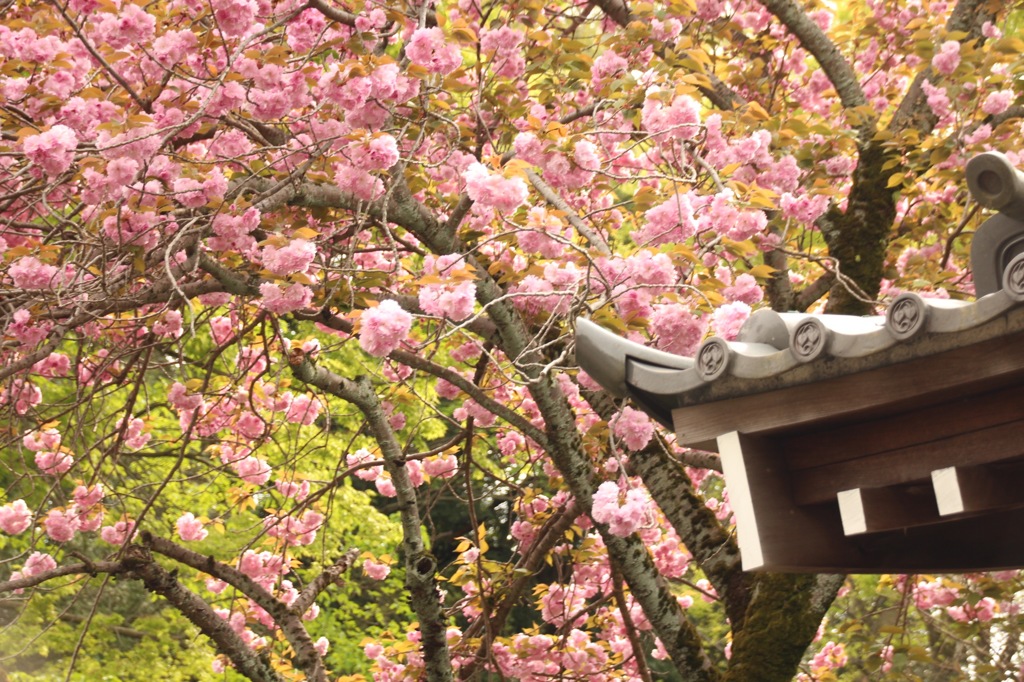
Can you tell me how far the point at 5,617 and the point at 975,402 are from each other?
7.95 meters

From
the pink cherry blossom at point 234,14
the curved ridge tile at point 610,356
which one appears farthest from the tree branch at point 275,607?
the curved ridge tile at point 610,356

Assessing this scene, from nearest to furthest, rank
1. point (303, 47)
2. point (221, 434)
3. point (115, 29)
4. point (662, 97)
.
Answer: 1. point (115, 29)
2. point (662, 97)
3. point (303, 47)
4. point (221, 434)

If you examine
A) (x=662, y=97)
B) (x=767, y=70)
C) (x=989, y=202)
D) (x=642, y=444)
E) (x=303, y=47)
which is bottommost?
(x=989, y=202)

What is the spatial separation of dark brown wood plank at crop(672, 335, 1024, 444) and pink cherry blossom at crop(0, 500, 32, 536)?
4026 mm

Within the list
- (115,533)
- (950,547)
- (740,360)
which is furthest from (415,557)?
(740,360)

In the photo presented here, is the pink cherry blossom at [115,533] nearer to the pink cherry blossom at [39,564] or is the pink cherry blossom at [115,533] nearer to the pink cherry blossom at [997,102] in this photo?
the pink cherry blossom at [39,564]

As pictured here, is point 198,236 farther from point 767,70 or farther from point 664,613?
point 767,70

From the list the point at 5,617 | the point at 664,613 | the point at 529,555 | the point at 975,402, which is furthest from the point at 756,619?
the point at 5,617

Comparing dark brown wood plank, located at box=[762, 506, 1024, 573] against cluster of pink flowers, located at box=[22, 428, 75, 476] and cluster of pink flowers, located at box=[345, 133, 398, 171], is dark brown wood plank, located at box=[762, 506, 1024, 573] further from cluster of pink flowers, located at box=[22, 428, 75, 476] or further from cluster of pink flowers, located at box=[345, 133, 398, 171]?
cluster of pink flowers, located at box=[22, 428, 75, 476]

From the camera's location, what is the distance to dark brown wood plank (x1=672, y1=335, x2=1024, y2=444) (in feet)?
5.98

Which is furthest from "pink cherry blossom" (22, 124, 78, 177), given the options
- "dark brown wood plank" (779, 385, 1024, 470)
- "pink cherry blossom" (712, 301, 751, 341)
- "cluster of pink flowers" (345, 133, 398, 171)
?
"dark brown wood plank" (779, 385, 1024, 470)

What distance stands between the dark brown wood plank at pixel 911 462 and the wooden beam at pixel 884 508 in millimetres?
39

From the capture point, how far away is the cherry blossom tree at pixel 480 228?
325cm

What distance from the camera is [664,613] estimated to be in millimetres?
4164
